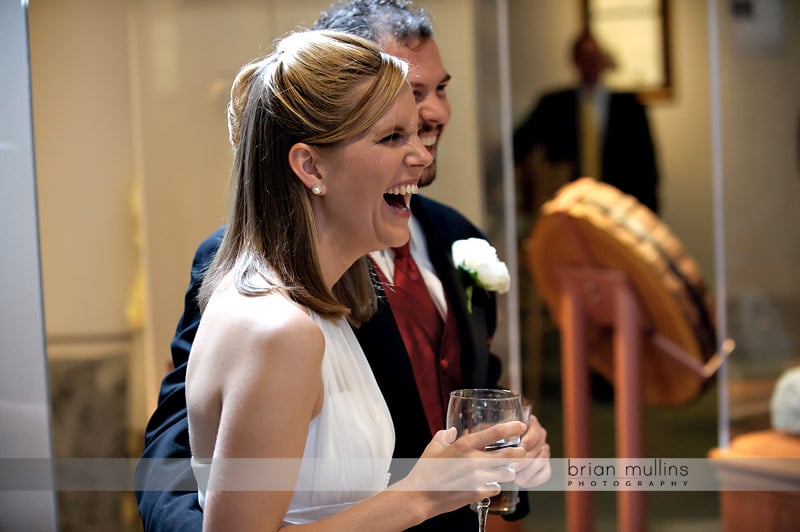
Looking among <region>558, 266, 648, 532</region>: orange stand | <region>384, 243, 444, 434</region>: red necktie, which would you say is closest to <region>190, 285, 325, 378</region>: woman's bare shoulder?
<region>384, 243, 444, 434</region>: red necktie

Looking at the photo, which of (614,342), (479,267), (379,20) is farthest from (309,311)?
(614,342)

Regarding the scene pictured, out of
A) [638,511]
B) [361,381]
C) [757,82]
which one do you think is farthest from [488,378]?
[757,82]

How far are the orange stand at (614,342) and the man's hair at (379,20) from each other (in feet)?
3.32

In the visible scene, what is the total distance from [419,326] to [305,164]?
331 mm

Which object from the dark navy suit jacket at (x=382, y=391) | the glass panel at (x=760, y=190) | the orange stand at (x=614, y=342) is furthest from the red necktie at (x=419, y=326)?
the glass panel at (x=760, y=190)

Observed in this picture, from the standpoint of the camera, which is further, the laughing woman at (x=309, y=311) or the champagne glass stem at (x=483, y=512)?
the champagne glass stem at (x=483, y=512)

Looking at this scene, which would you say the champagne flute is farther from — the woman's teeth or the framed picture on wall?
the framed picture on wall

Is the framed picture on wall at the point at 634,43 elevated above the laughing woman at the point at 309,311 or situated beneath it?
elevated above

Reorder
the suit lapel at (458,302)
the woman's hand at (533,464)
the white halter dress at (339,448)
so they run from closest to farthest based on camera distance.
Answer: the white halter dress at (339,448)
the woman's hand at (533,464)
the suit lapel at (458,302)

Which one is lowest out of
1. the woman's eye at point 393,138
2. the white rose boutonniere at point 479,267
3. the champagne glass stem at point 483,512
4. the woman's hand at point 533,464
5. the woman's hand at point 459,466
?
the champagne glass stem at point 483,512

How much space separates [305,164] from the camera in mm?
1115

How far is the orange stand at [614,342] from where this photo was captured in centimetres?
228

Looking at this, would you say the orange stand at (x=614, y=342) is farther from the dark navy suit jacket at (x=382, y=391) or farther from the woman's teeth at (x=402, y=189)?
the woman's teeth at (x=402, y=189)

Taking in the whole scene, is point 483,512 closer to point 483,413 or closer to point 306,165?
point 483,413
